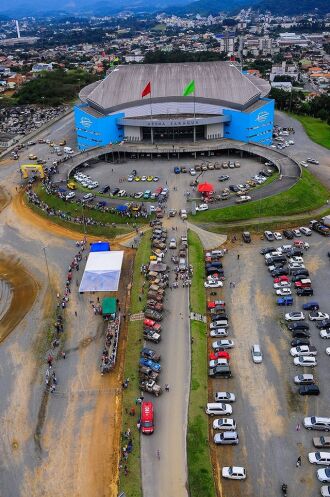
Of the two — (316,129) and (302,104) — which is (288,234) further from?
(302,104)

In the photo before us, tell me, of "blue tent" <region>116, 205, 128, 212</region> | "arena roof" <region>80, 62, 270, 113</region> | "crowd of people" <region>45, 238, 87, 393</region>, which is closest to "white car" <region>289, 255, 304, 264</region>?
"blue tent" <region>116, 205, 128, 212</region>

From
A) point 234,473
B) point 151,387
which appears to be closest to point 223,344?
point 151,387

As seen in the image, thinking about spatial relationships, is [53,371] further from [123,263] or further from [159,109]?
[159,109]

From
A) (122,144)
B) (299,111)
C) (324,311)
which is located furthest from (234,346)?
(299,111)

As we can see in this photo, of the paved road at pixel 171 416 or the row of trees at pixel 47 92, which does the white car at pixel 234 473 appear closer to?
the paved road at pixel 171 416

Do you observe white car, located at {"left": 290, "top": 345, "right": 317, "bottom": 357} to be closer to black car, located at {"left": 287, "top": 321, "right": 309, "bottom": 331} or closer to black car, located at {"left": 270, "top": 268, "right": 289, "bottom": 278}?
black car, located at {"left": 287, "top": 321, "right": 309, "bottom": 331}

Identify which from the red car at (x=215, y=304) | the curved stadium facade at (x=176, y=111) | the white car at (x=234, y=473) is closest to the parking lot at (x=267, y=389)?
the white car at (x=234, y=473)
